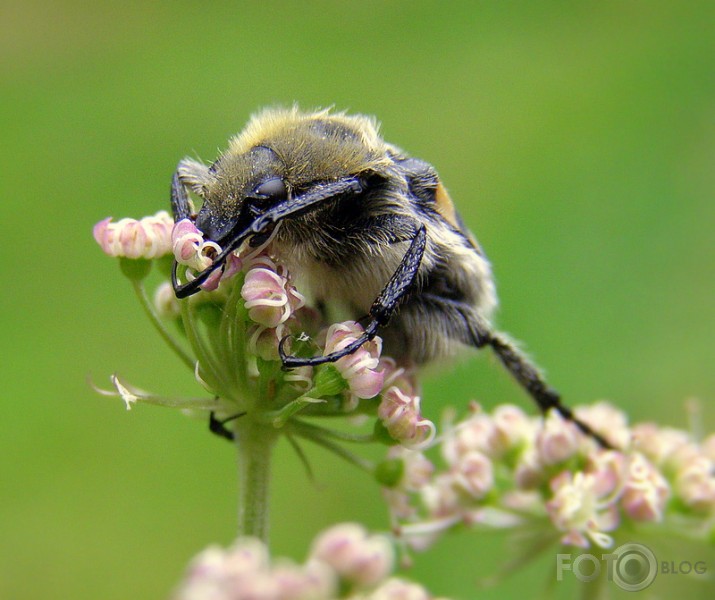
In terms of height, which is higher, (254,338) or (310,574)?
(254,338)

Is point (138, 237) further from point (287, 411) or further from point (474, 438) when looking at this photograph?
point (474, 438)

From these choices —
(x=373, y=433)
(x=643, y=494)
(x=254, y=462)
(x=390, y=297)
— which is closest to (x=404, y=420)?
(x=373, y=433)

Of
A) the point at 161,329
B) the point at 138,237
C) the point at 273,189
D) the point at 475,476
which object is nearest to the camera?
the point at 273,189

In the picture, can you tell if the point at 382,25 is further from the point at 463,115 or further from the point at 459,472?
the point at 459,472

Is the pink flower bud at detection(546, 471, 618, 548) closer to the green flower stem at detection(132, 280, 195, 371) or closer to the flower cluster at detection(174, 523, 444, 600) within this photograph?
the flower cluster at detection(174, 523, 444, 600)

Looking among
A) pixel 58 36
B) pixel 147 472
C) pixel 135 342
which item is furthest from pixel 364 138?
pixel 58 36

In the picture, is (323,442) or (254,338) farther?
(323,442)
